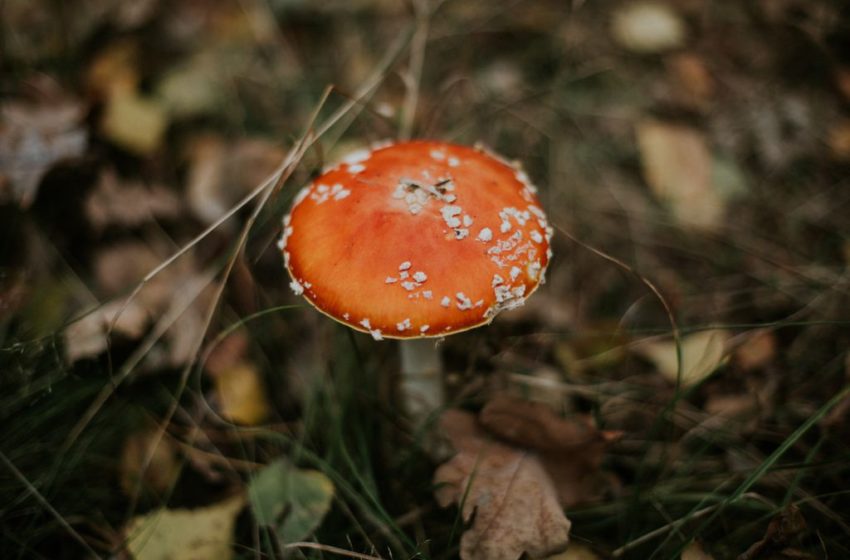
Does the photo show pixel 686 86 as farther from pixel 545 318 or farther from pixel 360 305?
pixel 360 305

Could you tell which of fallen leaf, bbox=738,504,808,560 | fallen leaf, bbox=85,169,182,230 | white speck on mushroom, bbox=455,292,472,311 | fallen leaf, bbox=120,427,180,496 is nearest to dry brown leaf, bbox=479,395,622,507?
fallen leaf, bbox=738,504,808,560

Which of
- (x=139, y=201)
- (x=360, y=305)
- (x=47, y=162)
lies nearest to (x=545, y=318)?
(x=360, y=305)

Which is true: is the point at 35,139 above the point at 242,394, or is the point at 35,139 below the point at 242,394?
above

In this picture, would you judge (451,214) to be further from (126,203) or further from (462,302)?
(126,203)

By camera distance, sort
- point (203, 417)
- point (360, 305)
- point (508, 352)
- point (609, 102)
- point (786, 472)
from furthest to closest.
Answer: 1. point (609, 102)
2. point (508, 352)
3. point (203, 417)
4. point (786, 472)
5. point (360, 305)

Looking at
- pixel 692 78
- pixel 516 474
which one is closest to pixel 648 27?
pixel 692 78

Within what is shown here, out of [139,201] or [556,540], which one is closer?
[556,540]

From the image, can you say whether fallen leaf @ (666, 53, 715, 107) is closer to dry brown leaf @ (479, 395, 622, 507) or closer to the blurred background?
the blurred background

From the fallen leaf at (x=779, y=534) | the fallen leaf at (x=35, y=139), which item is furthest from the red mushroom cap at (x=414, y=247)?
the fallen leaf at (x=35, y=139)
